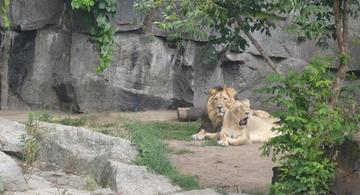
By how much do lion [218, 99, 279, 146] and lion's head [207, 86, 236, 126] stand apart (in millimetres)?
179

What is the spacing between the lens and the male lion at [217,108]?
11508 mm

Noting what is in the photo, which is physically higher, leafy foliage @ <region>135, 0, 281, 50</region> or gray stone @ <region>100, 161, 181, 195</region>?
leafy foliage @ <region>135, 0, 281, 50</region>

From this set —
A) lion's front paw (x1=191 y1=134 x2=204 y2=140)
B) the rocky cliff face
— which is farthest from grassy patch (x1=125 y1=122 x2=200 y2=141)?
the rocky cliff face

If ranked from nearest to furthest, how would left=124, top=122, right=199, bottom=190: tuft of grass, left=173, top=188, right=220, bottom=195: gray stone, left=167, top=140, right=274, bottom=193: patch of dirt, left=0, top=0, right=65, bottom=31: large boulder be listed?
left=173, top=188, right=220, bottom=195: gray stone
left=124, top=122, right=199, bottom=190: tuft of grass
left=167, top=140, right=274, bottom=193: patch of dirt
left=0, top=0, right=65, bottom=31: large boulder

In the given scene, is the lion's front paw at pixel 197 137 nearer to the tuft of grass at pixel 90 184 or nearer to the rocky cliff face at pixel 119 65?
the rocky cliff face at pixel 119 65

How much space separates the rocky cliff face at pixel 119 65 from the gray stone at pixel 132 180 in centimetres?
705

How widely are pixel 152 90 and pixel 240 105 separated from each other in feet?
11.2

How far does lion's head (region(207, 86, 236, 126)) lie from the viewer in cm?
1151

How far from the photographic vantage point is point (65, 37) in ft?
46.5

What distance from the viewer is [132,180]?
6.87 metres

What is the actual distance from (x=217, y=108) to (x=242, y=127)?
2.00 ft

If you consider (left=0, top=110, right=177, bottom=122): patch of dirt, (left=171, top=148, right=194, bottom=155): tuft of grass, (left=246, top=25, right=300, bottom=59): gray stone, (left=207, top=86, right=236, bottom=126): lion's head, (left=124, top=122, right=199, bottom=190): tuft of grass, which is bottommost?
(left=0, top=110, right=177, bottom=122): patch of dirt

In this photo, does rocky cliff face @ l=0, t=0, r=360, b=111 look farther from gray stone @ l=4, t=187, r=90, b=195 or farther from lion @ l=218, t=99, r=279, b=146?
gray stone @ l=4, t=187, r=90, b=195

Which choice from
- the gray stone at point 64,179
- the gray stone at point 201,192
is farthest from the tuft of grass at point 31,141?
the gray stone at point 201,192
